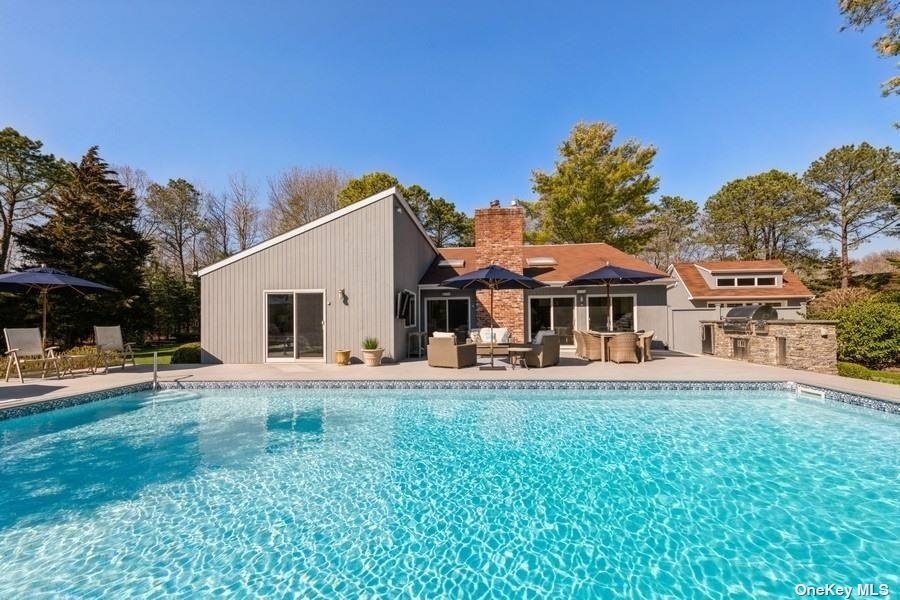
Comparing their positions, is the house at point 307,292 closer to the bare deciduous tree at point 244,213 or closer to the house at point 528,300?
the house at point 528,300

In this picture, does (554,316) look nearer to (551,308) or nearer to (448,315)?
(551,308)

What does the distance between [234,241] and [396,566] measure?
99.0 ft

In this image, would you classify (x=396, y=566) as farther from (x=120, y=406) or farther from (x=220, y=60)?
(x=220, y=60)

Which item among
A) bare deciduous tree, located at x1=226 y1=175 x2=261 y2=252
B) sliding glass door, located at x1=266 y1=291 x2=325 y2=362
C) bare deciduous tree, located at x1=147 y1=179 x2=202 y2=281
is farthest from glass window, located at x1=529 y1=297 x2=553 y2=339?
bare deciduous tree, located at x1=147 y1=179 x2=202 y2=281

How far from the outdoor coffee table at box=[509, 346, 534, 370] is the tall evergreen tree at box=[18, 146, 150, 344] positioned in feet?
56.0

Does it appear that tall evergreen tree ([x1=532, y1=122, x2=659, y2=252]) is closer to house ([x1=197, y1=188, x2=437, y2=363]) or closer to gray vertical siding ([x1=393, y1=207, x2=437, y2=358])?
gray vertical siding ([x1=393, y1=207, x2=437, y2=358])

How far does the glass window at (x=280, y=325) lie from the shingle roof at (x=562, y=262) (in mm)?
5054

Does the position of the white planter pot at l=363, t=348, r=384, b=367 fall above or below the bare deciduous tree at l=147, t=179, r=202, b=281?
below

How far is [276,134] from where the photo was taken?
18547mm

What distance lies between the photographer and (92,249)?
1789cm

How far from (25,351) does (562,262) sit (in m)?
17.0

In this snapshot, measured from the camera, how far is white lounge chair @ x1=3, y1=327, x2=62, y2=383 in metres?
9.70

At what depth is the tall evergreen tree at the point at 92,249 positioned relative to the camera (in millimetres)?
17000

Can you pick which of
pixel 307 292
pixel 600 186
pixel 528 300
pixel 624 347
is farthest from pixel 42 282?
pixel 600 186
